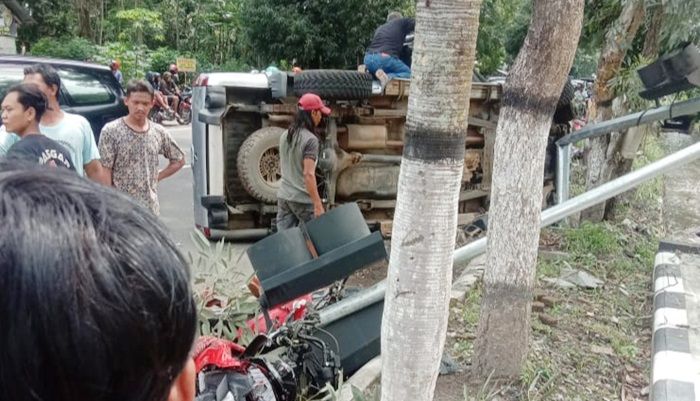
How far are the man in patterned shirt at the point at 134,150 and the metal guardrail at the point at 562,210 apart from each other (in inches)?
71.1

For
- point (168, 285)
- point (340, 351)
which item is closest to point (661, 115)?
point (340, 351)

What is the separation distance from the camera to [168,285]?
74 cm

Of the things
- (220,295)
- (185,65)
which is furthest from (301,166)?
(185,65)

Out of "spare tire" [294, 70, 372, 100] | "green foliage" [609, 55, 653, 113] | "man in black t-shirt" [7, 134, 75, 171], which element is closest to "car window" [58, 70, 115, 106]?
"spare tire" [294, 70, 372, 100]

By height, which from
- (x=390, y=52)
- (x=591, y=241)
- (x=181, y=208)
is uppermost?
(x=390, y=52)

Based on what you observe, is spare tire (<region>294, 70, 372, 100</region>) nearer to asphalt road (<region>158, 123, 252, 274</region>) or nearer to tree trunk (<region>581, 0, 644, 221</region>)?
asphalt road (<region>158, 123, 252, 274</region>)

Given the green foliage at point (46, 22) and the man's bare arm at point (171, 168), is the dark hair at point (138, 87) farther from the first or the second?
the green foliage at point (46, 22)

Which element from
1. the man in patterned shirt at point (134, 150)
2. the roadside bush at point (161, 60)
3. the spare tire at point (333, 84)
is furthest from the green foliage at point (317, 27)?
the man in patterned shirt at point (134, 150)

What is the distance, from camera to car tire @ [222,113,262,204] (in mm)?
6566

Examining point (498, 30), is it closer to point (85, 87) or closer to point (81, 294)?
point (85, 87)

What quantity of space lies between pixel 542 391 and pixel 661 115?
2.77 meters

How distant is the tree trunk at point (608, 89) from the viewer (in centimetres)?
666

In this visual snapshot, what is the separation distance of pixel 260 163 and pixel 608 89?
11.9 ft

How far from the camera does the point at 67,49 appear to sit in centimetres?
2275
